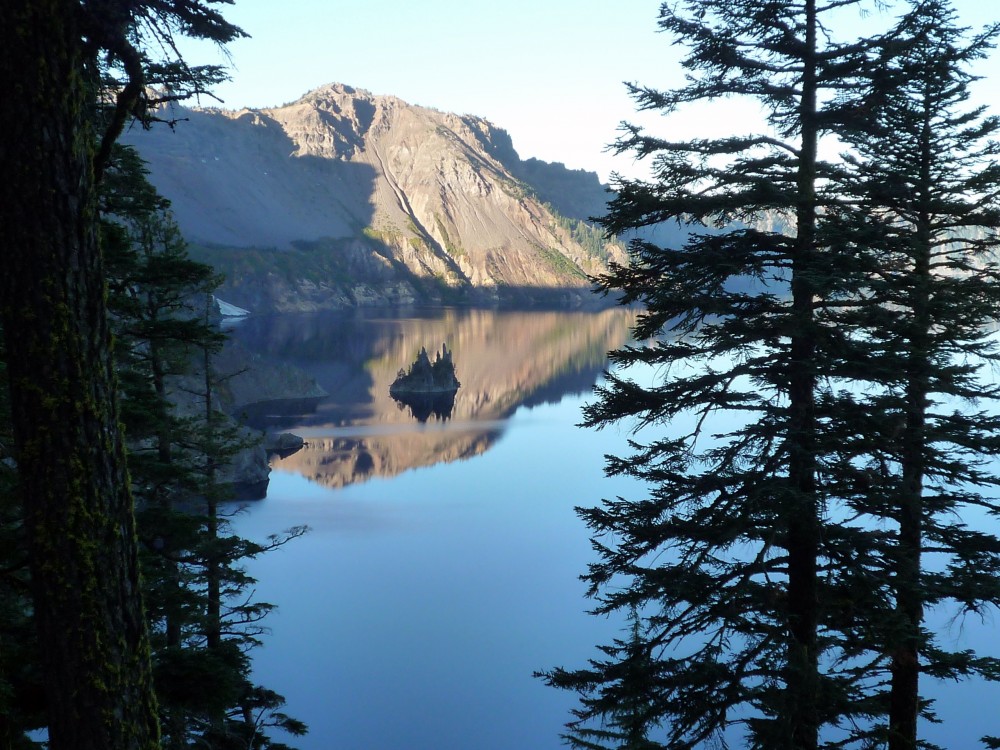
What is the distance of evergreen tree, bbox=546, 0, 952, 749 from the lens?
8.42 meters

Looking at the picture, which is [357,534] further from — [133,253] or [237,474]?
[133,253]

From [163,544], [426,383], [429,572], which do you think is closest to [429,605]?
[429,572]

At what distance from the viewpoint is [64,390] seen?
4.22 m

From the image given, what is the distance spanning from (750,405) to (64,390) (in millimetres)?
7136

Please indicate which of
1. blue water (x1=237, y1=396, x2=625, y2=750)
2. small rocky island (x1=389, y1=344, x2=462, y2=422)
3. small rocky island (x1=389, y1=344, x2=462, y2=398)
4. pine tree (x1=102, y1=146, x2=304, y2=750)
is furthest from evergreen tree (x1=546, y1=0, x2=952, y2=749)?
small rocky island (x1=389, y1=344, x2=462, y2=398)

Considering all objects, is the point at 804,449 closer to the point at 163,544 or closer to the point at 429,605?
the point at 163,544

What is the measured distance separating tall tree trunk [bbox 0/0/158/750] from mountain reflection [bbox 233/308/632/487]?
27050 mm

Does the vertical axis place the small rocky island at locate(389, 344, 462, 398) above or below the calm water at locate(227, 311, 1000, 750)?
above

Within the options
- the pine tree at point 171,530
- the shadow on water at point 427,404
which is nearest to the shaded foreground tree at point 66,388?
the pine tree at point 171,530

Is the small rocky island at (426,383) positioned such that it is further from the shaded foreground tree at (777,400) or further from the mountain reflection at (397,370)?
the shaded foreground tree at (777,400)

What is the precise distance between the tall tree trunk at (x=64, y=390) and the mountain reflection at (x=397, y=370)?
27.1m

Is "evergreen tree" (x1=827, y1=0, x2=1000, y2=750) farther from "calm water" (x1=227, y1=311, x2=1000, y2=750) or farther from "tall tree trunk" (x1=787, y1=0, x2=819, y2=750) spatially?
"calm water" (x1=227, y1=311, x2=1000, y2=750)

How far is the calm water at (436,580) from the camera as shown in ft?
82.9

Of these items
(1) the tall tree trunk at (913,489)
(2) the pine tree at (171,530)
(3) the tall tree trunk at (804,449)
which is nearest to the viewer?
(2) the pine tree at (171,530)
